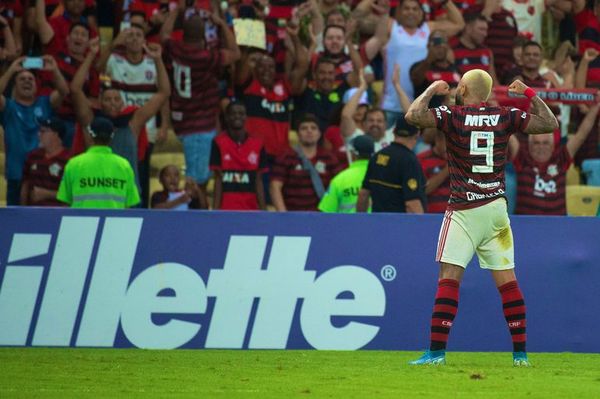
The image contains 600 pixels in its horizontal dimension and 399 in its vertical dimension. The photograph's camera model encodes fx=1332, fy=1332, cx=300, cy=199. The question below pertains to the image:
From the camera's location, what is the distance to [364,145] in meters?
14.6

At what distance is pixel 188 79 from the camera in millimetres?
16734

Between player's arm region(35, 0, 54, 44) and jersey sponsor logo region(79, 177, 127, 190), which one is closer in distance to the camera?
jersey sponsor logo region(79, 177, 127, 190)

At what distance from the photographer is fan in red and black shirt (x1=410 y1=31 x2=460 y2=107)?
16812 millimetres

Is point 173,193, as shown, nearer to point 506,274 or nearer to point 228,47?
point 228,47

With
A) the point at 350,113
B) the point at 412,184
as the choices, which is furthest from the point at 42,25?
the point at 412,184

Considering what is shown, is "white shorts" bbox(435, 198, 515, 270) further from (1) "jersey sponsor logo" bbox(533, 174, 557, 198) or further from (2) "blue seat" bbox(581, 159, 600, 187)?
(2) "blue seat" bbox(581, 159, 600, 187)

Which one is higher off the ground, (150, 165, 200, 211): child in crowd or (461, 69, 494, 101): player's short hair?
(461, 69, 494, 101): player's short hair

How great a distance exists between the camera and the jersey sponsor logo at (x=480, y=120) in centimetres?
1017

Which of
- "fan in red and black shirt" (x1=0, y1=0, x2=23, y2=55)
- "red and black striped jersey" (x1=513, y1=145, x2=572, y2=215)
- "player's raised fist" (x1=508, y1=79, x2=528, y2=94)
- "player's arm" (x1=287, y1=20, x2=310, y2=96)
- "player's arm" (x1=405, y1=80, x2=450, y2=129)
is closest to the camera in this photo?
"player's arm" (x1=405, y1=80, x2=450, y2=129)

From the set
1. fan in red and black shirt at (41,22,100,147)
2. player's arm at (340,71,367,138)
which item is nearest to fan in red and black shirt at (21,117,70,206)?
fan in red and black shirt at (41,22,100,147)

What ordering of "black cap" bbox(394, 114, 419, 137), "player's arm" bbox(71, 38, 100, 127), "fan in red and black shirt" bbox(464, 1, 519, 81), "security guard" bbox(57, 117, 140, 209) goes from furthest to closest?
"fan in red and black shirt" bbox(464, 1, 519, 81)
"player's arm" bbox(71, 38, 100, 127)
"security guard" bbox(57, 117, 140, 209)
"black cap" bbox(394, 114, 419, 137)

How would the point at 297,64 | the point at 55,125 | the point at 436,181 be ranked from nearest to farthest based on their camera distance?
the point at 436,181
the point at 55,125
the point at 297,64

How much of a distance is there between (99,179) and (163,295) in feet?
6.22

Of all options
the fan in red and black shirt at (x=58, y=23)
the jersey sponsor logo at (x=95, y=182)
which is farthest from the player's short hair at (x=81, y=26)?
the jersey sponsor logo at (x=95, y=182)
